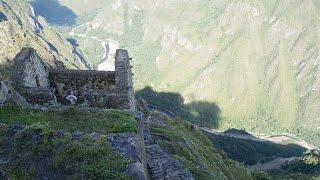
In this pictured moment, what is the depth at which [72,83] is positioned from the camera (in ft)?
98.3

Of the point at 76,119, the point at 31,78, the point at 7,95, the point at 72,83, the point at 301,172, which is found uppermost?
the point at 72,83

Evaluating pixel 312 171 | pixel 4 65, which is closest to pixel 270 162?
pixel 312 171

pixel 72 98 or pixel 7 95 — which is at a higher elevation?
pixel 72 98

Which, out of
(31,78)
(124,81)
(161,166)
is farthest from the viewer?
(124,81)

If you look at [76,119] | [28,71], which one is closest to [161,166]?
[76,119]

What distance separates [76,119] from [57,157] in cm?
391

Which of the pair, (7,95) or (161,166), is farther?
(7,95)

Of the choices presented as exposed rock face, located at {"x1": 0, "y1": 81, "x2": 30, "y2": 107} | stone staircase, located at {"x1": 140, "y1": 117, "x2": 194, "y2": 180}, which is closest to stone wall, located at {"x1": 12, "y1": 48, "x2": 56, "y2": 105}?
exposed rock face, located at {"x1": 0, "y1": 81, "x2": 30, "y2": 107}

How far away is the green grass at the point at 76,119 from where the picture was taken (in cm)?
1595

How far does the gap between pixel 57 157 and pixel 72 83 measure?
17364 mm

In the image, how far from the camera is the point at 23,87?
2455cm

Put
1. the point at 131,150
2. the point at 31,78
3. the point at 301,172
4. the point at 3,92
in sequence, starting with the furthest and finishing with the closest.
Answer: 1. the point at 301,172
2. the point at 31,78
3. the point at 3,92
4. the point at 131,150

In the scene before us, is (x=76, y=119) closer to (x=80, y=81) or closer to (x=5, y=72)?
(x=80, y=81)

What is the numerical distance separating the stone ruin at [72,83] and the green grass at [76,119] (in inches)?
186
